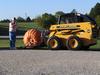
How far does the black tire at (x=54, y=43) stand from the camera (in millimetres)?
24203

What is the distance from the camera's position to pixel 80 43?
23484 millimetres

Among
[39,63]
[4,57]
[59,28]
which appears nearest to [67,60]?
[39,63]

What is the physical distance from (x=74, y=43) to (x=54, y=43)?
1266 millimetres

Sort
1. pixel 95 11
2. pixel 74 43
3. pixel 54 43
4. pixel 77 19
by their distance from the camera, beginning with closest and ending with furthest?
pixel 74 43 → pixel 54 43 → pixel 77 19 → pixel 95 11

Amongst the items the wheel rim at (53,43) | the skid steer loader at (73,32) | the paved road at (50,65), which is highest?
the skid steer loader at (73,32)

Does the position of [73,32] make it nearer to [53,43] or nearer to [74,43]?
[74,43]

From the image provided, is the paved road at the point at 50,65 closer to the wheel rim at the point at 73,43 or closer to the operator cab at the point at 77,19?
the wheel rim at the point at 73,43

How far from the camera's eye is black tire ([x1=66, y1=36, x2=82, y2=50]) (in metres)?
23.5

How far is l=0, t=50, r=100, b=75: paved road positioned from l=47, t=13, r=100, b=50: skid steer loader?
13.0ft

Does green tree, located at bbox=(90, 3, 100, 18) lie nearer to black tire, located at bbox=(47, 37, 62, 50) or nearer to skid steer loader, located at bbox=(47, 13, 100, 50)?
skid steer loader, located at bbox=(47, 13, 100, 50)

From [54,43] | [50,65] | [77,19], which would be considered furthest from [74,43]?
[50,65]

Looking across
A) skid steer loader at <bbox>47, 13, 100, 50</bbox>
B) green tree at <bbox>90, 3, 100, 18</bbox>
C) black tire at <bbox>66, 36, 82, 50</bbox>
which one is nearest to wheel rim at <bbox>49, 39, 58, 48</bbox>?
skid steer loader at <bbox>47, 13, 100, 50</bbox>

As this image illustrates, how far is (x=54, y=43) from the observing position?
2444cm

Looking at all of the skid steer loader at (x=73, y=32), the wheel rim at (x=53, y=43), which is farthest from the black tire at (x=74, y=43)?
the wheel rim at (x=53, y=43)
